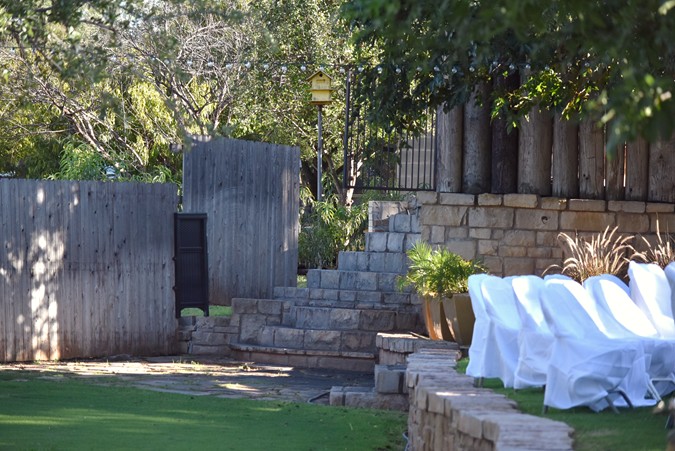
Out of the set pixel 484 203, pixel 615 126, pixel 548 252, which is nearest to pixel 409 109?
pixel 484 203

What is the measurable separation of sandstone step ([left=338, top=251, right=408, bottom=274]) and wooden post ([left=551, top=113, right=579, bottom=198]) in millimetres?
2449

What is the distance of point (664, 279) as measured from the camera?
728cm

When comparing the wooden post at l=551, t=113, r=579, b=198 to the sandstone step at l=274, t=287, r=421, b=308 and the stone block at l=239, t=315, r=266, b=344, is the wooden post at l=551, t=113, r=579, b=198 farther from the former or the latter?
the stone block at l=239, t=315, r=266, b=344

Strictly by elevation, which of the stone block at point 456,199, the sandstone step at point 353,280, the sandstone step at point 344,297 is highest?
the stone block at point 456,199

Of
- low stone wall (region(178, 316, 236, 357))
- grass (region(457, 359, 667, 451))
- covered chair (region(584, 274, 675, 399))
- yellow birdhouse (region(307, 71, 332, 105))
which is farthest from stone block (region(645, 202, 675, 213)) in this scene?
yellow birdhouse (region(307, 71, 332, 105))

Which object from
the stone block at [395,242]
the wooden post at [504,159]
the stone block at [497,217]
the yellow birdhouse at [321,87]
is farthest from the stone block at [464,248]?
the yellow birdhouse at [321,87]

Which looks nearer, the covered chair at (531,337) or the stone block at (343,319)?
the covered chair at (531,337)

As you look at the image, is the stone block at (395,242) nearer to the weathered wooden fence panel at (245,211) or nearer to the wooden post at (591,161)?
the weathered wooden fence panel at (245,211)

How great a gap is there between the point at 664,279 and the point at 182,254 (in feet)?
23.3

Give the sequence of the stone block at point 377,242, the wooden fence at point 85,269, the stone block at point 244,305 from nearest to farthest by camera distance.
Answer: the wooden fence at point 85,269
the stone block at point 244,305
the stone block at point 377,242

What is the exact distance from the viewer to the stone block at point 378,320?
12.7m

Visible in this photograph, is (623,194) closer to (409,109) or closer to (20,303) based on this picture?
(409,109)

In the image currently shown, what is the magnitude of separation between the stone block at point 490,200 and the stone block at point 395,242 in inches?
80.9

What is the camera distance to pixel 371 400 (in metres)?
9.67
